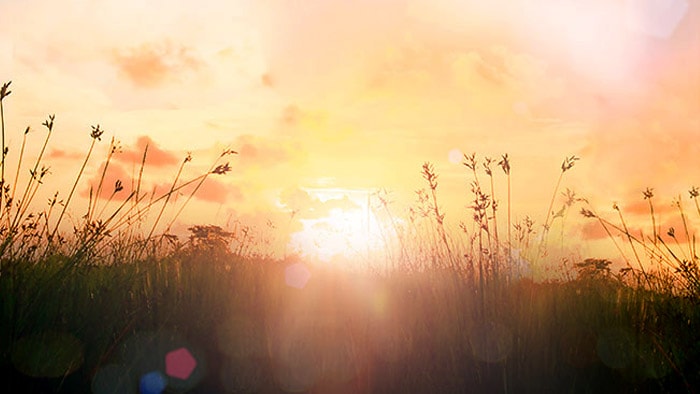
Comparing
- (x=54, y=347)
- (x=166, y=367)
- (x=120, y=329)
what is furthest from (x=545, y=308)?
(x=54, y=347)

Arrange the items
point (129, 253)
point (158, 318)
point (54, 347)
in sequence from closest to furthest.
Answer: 1. point (54, 347)
2. point (158, 318)
3. point (129, 253)

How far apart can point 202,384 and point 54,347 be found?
1.14 m

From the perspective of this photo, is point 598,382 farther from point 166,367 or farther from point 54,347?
point 54,347

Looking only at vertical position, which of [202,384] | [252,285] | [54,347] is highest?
[252,285]

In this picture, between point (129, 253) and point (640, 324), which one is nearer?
point (640, 324)

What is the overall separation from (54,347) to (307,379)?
1768 millimetres

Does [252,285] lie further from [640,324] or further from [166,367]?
[640,324]

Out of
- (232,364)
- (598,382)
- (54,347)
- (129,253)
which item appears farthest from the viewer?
(129,253)

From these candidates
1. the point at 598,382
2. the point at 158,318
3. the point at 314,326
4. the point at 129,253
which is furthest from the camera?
the point at 129,253

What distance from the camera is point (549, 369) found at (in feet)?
14.4

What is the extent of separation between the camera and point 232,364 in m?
4.65

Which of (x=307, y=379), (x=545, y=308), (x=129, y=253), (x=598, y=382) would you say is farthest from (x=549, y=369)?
(x=129, y=253)

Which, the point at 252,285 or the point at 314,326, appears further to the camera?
the point at 252,285

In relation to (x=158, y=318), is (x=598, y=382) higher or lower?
lower
